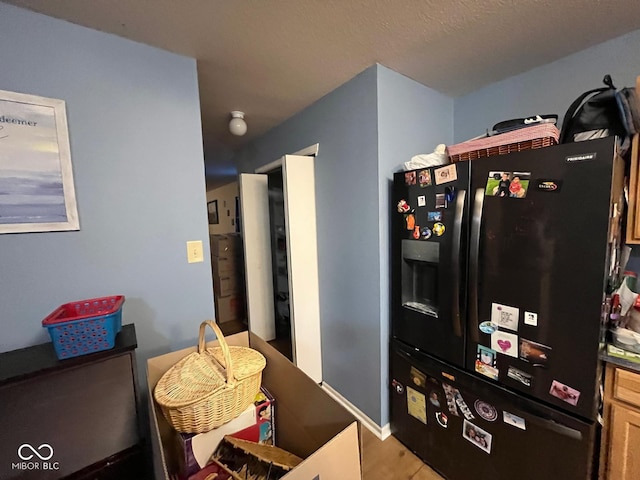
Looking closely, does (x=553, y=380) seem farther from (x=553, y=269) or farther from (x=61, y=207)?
(x=61, y=207)

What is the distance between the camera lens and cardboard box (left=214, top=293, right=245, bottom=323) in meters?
3.64

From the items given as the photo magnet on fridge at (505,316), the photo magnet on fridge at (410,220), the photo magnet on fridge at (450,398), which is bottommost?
the photo magnet on fridge at (450,398)

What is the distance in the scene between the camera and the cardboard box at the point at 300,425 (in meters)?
0.66

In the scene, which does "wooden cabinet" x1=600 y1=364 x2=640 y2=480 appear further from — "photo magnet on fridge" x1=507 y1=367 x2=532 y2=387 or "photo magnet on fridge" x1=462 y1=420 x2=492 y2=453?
"photo magnet on fridge" x1=462 y1=420 x2=492 y2=453

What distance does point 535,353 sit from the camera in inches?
43.6

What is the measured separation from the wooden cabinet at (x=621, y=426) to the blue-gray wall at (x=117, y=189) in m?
1.91

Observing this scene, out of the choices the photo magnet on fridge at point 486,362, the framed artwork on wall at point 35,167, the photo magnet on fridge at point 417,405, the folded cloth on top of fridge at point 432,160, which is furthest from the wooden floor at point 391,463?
the framed artwork on wall at point 35,167

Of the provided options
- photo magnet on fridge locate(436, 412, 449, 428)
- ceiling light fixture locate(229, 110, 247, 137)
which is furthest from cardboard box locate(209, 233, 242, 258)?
photo magnet on fridge locate(436, 412, 449, 428)

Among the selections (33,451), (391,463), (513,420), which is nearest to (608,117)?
(513,420)

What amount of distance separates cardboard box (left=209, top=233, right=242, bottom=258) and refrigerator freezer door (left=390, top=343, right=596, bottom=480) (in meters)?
2.73

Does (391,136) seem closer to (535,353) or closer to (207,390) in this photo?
(535,353)

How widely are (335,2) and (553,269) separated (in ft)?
4.68

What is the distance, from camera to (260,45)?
1.38m

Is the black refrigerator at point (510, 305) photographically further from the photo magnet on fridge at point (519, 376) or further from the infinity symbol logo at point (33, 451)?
the infinity symbol logo at point (33, 451)
